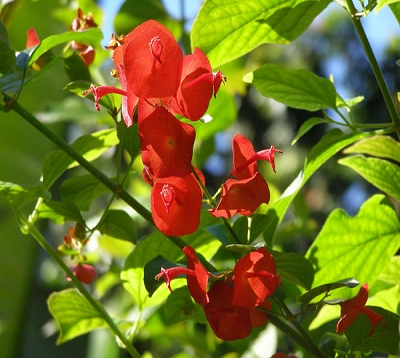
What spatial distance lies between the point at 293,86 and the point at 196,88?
19 centimetres

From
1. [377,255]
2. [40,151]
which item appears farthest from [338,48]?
[377,255]

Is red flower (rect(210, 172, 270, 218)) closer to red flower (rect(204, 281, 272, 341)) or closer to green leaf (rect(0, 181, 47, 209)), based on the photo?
red flower (rect(204, 281, 272, 341))

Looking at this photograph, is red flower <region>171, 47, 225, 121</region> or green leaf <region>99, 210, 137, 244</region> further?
green leaf <region>99, 210, 137, 244</region>

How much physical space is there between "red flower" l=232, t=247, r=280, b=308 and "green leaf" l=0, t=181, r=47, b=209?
170 mm

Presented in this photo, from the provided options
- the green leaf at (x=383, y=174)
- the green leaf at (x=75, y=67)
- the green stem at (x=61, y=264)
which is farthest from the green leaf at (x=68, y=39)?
the green leaf at (x=383, y=174)

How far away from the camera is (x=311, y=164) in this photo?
0.49 meters

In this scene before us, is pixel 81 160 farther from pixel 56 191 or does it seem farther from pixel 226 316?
pixel 56 191

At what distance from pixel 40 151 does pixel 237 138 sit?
31.1 inches

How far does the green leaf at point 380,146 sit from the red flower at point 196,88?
0.17 metres

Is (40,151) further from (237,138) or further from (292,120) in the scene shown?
(292,120)

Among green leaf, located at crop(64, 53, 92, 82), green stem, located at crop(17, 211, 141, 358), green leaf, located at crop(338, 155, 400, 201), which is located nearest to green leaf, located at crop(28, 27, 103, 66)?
green leaf, located at crop(64, 53, 92, 82)

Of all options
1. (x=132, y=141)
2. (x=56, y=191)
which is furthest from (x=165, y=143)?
(x=56, y=191)

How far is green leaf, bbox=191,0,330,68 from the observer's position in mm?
474

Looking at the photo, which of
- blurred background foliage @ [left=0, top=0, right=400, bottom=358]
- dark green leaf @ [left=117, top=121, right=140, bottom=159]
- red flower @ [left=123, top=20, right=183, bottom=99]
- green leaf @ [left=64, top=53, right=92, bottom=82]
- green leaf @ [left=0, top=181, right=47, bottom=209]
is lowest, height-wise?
blurred background foliage @ [left=0, top=0, right=400, bottom=358]
